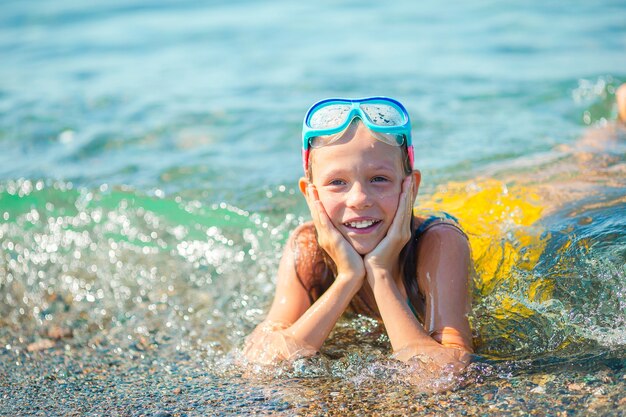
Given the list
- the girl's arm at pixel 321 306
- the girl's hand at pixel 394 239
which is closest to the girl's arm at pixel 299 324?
the girl's arm at pixel 321 306

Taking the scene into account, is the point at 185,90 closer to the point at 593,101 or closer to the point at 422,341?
the point at 593,101

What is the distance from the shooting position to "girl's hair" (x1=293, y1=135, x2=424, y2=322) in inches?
165

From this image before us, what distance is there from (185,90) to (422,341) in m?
6.96

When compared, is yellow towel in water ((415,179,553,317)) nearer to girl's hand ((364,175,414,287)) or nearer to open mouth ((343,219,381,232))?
girl's hand ((364,175,414,287))

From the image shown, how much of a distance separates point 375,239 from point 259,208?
226 cm

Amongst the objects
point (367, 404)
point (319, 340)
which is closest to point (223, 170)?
point (319, 340)

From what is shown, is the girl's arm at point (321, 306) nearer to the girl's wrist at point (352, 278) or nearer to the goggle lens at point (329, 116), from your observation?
the girl's wrist at point (352, 278)

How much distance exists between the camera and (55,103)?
976cm

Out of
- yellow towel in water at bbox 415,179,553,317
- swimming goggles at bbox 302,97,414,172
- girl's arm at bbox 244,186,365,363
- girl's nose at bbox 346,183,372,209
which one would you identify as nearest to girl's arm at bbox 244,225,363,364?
girl's arm at bbox 244,186,365,363

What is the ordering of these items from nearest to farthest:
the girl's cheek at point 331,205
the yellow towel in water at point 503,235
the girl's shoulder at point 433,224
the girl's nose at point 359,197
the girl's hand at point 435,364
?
the girl's hand at point 435,364
the girl's nose at point 359,197
the girl's cheek at point 331,205
the girl's shoulder at point 433,224
the yellow towel in water at point 503,235

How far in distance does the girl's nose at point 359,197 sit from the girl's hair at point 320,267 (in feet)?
1.48

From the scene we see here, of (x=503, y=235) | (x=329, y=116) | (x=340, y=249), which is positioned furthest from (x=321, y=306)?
(x=503, y=235)

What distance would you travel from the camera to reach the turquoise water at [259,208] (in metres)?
3.86

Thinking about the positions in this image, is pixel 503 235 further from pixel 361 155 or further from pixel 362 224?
pixel 361 155
